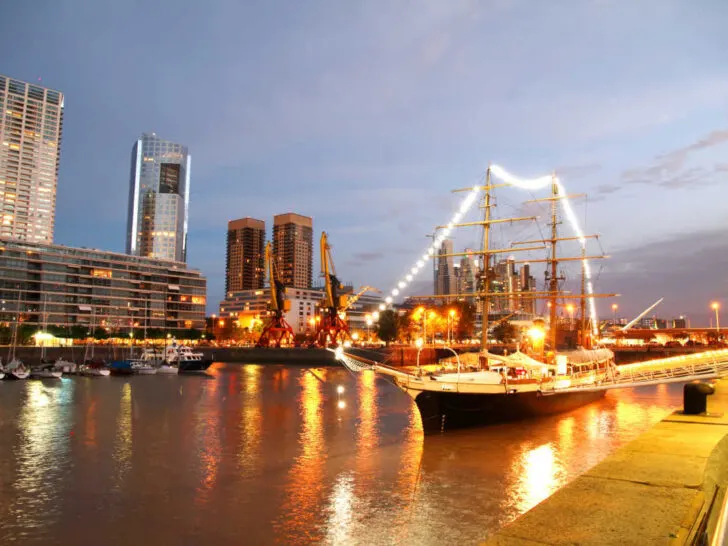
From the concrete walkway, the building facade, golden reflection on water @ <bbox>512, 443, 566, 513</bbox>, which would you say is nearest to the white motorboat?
the building facade

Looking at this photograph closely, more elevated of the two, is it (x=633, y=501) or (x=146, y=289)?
(x=146, y=289)

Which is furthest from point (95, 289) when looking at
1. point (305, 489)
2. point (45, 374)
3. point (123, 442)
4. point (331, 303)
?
point (305, 489)

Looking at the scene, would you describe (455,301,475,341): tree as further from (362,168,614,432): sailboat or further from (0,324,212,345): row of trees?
(362,168,614,432): sailboat

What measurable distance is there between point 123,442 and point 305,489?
14.1 m

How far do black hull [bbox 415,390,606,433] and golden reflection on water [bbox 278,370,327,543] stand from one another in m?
6.36

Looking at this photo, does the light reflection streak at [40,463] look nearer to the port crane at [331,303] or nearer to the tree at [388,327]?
the port crane at [331,303]

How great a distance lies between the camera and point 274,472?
2283 cm

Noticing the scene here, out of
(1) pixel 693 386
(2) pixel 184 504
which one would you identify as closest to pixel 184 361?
Result: (2) pixel 184 504

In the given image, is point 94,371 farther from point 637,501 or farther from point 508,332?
point 508,332

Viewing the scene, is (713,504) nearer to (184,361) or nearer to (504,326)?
(184,361)

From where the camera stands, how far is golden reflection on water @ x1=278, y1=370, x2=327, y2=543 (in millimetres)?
16094

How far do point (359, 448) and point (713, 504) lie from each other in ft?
70.0

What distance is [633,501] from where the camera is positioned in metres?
7.20

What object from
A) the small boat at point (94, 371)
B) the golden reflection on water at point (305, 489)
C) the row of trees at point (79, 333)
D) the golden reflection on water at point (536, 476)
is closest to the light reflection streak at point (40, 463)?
the golden reflection on water at point (305, 489)
